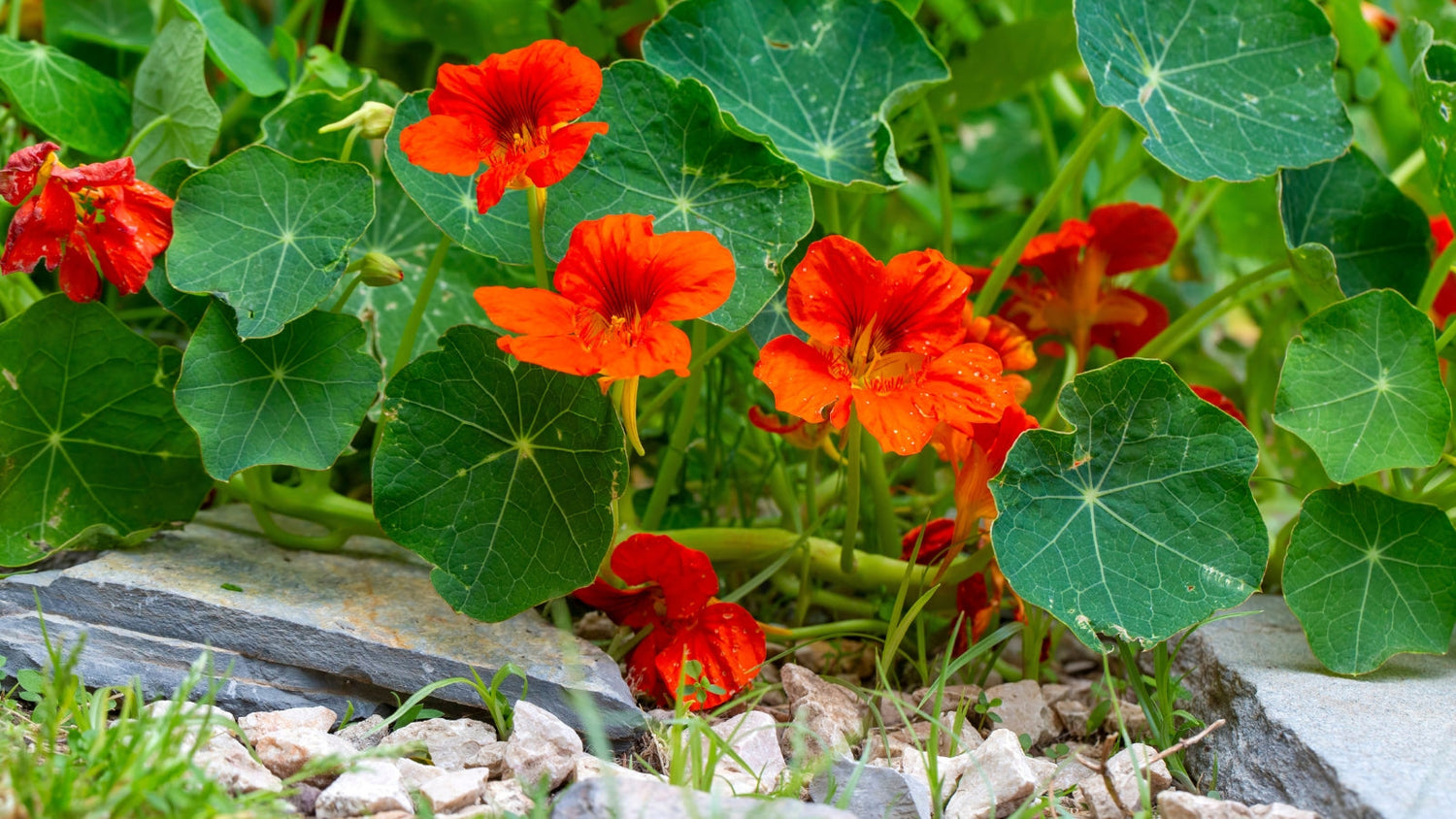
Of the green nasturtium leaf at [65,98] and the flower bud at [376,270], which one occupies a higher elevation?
the green nasturtium leaf at [65,98]

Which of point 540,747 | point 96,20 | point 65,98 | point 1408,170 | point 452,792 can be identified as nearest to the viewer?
point 452,792

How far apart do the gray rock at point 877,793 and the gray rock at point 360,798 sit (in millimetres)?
421

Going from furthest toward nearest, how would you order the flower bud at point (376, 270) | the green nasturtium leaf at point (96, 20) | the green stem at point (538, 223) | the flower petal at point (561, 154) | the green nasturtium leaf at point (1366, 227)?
1. the green nasturtium leaf at point (96, 20)
2. the green nasturtium leaf at point (1366, 227)
3. the flower bud at point (376, 270)
4. the green stem at point (538, 223)
5. the flower petal at point (561, 154)

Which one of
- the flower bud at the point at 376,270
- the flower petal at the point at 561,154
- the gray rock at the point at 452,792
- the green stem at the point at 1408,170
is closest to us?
the gray rock at the point at 452,792

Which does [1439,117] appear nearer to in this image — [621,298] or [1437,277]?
[1437,277]

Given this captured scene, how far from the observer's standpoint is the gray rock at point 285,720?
1.13 meters

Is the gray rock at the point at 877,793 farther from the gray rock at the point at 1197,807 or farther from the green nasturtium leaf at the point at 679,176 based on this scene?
the green nasturtium leaf at the point at 679,176

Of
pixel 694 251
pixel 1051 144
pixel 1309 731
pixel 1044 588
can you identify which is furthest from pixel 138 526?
pixel 1051 144

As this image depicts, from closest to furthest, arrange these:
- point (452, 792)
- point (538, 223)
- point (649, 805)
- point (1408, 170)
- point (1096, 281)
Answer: point (649, 805) → point (452, 792) → point (538, 223) → point (1096, 281) → point (1408, 170)

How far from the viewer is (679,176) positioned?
1376mm

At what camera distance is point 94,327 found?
1429 mm

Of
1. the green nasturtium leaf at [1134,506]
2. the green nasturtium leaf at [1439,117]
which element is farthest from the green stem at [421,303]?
the green nasturtium leaf at [1439,117]

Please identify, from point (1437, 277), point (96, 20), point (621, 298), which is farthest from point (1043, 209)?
point (96, 20)

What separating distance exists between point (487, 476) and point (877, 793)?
0.59 m
